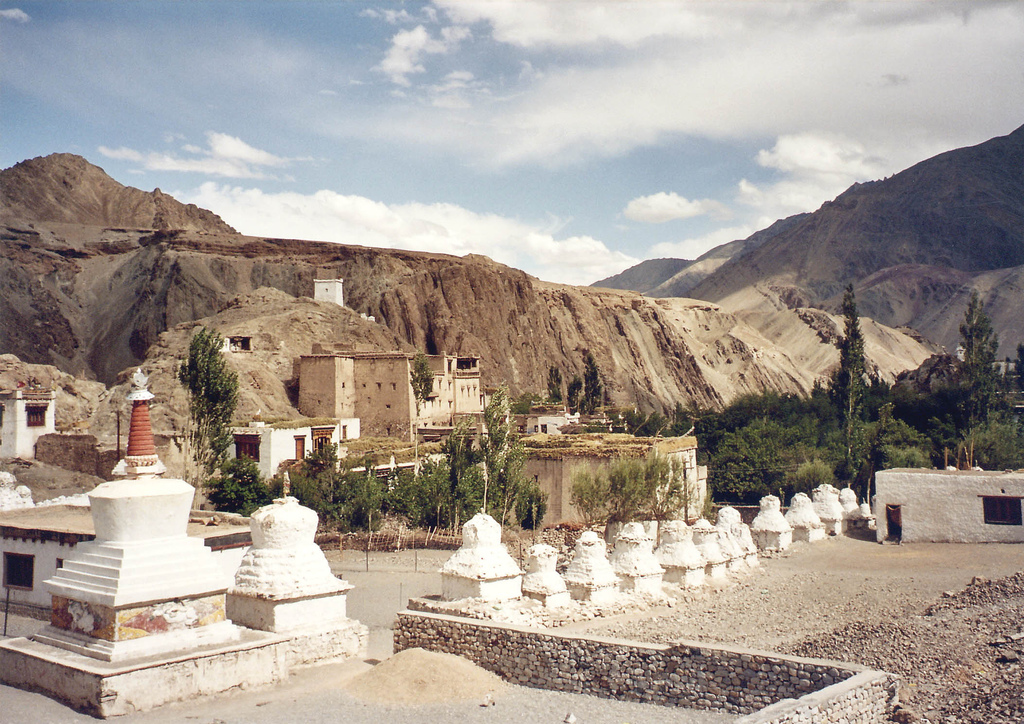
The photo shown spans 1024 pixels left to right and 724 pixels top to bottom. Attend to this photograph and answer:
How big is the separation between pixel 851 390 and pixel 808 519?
12385 millimetres

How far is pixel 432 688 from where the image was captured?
39.7 feet

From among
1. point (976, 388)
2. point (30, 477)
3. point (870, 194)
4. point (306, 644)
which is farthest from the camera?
point (870, 194)

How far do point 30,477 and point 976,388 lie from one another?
35.9 metres

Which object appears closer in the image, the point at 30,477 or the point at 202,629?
the point at 202,629

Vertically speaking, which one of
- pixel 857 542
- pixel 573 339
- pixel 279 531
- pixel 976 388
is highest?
pixel 573 339

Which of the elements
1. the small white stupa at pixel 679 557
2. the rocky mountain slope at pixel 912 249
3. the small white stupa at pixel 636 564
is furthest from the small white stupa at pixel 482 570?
the rocky mountain slope at pixel 912 249

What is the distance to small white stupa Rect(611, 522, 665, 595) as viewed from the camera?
17.8 metres

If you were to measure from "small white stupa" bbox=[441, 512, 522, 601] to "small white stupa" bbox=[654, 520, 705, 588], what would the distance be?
5081 millimetres

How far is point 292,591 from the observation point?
13.4 m

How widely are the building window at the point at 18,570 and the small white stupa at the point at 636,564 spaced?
10.8 meters

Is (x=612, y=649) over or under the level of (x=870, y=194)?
under

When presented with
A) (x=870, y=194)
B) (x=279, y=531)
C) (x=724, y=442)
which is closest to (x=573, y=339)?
(x=724, y=442)

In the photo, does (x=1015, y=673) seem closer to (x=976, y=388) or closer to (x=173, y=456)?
(x=173, y=456)

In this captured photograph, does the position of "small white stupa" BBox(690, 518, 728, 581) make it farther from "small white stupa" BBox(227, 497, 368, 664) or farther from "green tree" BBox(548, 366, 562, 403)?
"green tree" BBox(548, 366, 562, 403)
